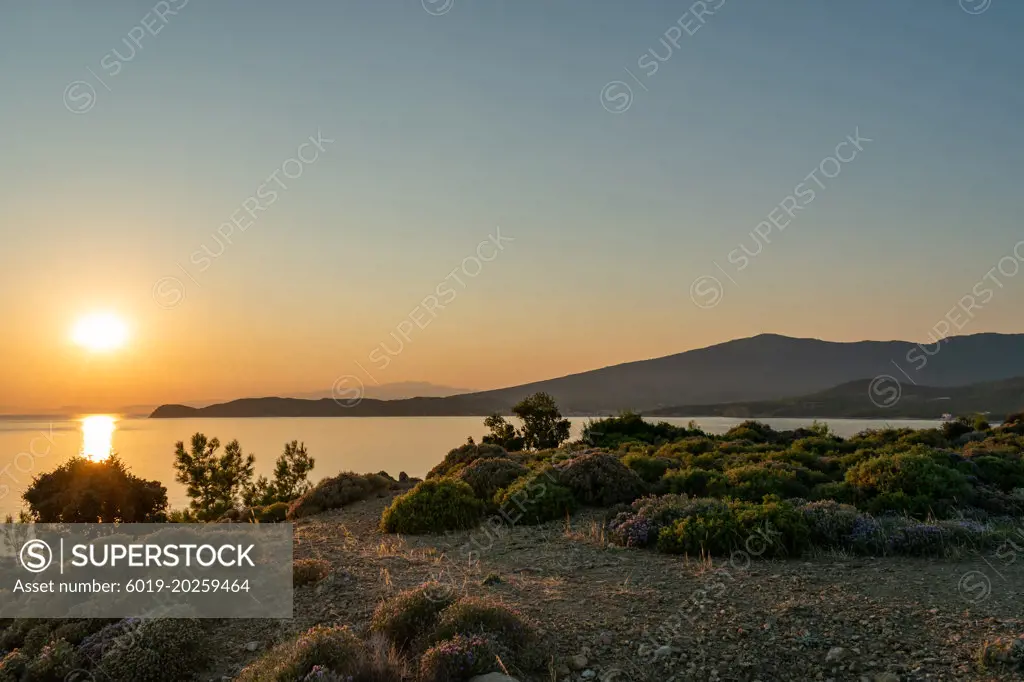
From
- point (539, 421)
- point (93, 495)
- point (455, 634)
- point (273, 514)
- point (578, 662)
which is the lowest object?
point (578, 662)

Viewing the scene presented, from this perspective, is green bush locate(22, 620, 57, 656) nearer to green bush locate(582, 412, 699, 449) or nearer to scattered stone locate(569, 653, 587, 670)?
scattered stone locate(569, 653, 587, 670)

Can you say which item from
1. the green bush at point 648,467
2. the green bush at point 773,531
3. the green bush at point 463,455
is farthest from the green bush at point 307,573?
the green bush at point 463,455

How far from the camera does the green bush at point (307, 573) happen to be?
26.6ft

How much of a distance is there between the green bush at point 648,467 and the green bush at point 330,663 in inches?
403

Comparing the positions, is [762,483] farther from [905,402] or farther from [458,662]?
[905,402]

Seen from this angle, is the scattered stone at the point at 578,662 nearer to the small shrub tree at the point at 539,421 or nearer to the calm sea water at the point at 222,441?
the calm sea water at the point at 222,441

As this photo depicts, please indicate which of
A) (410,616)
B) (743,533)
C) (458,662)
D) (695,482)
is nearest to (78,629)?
(410,616)

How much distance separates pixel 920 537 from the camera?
9.38 meters

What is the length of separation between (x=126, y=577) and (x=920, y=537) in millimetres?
10546

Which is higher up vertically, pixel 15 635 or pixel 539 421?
pixel 539 421

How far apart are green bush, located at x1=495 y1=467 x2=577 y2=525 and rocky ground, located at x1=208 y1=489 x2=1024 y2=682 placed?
7.13 ft

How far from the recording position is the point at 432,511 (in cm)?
1205

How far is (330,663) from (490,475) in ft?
29.5

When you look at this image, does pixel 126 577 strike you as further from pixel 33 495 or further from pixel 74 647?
pixel 33 495
